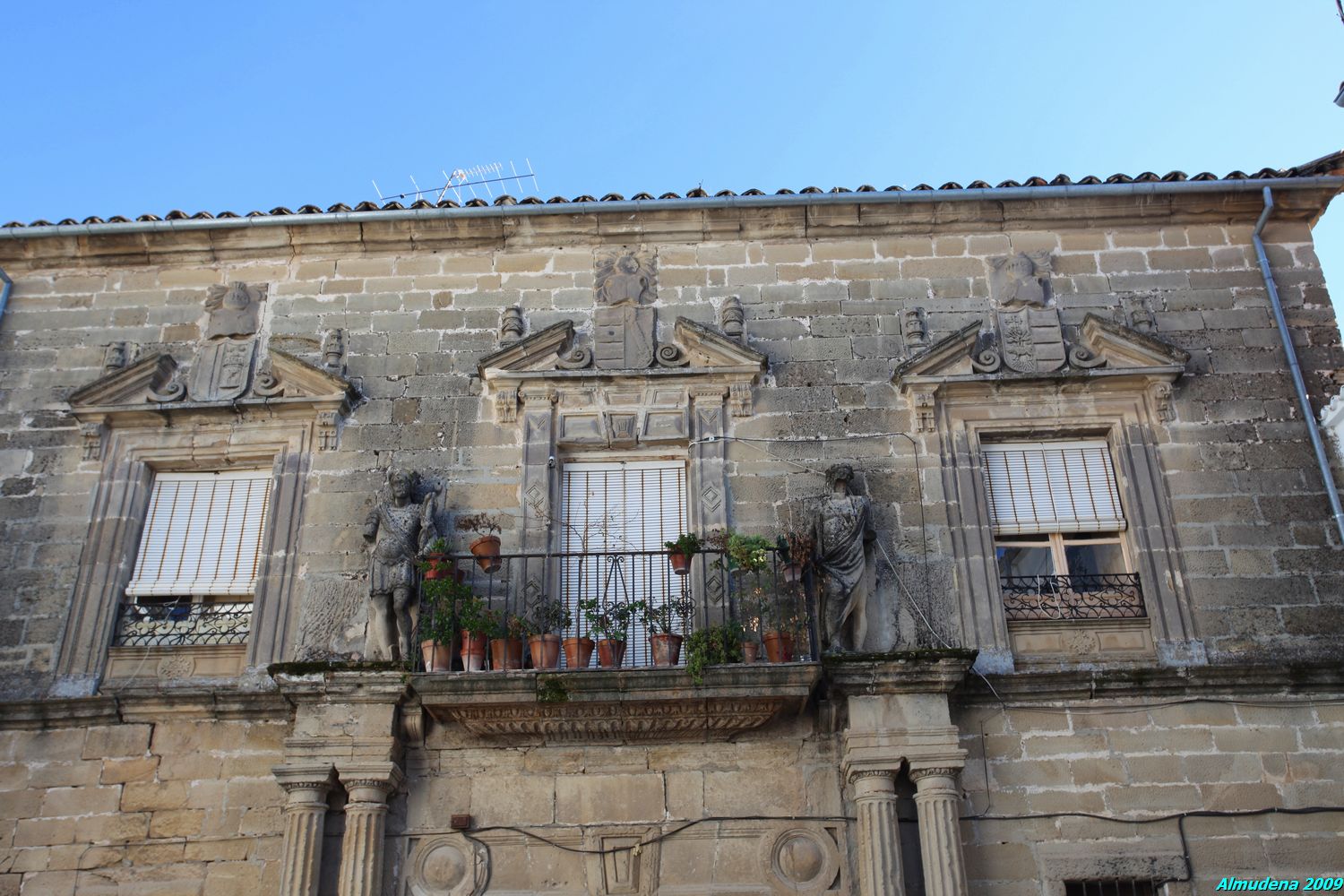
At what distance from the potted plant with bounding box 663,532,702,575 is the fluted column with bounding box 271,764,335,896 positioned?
2.48 meters

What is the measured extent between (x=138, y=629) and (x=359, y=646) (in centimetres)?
162

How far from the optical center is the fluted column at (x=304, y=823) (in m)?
7.69

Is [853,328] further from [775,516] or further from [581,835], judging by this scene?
[581,835]

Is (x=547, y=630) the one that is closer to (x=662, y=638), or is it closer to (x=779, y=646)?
(x=662, y=638)

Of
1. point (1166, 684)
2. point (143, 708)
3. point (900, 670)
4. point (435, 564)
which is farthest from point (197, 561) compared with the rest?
point (1166, 684)

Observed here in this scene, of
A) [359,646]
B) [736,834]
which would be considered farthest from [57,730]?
[736,834]

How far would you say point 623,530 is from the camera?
9.17 m

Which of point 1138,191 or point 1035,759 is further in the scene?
point 1138,191

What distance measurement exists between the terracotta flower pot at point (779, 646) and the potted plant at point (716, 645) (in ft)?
0.58

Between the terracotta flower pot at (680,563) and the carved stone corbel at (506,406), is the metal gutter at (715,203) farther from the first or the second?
the terracotta flower pot at (680,563)

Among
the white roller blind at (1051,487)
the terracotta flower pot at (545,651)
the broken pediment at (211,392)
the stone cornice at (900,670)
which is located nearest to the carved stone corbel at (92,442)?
the broken pediment at (211,392)

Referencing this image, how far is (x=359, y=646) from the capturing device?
341 inches

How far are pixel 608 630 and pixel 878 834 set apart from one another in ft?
6.75

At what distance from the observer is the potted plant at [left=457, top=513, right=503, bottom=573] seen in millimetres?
8656
